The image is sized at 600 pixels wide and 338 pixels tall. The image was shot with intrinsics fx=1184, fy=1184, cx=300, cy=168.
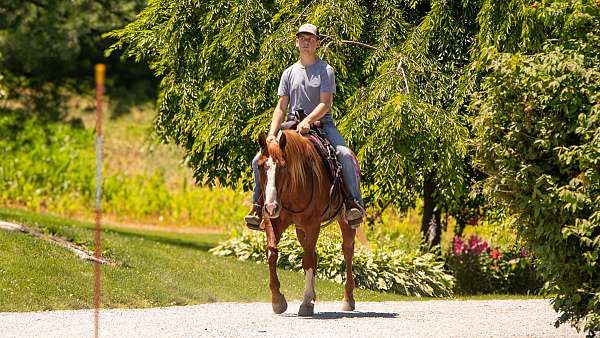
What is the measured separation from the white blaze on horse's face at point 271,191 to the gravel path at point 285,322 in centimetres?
114

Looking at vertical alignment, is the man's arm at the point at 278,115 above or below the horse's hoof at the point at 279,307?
above

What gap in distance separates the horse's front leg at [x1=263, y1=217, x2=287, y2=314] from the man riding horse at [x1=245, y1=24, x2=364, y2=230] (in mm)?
258

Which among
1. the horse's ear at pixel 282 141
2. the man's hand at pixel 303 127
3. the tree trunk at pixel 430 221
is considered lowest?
the tree trunk at pixel 430 221

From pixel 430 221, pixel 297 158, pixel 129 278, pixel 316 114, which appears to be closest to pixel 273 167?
pixel 297 158

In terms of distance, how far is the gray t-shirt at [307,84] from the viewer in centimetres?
1289

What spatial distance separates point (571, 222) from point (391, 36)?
8477mm

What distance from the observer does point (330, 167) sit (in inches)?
508

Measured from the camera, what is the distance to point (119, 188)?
29.4 m

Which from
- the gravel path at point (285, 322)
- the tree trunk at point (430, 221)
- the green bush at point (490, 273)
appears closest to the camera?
the gravel path at point (285, 322)

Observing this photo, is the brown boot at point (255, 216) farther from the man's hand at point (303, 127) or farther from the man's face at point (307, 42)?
the man's face at point (307, 42)

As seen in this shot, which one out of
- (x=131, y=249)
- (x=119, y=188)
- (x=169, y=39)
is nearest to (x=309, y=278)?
(x=131, y=249)

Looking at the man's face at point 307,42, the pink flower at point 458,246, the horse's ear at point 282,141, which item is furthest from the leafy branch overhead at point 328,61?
the horse's ear at point 282,141

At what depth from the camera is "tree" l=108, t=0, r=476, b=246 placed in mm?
17156

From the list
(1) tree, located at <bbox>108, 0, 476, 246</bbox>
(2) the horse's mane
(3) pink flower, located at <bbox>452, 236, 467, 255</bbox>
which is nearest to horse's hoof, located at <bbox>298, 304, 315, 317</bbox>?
(2) the horse's mane
